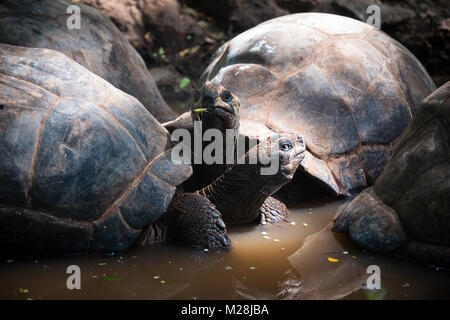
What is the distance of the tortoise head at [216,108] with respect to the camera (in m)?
3.57

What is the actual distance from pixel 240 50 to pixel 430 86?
7.00ft

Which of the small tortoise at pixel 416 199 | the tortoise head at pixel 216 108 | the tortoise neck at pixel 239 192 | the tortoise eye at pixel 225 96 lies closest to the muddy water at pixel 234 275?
the small tortoise at pixel 416 199

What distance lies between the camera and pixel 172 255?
332 centimetres

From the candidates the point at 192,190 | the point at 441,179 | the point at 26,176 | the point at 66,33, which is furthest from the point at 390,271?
the point at 66,33

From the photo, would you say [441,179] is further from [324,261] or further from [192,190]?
[192,190]

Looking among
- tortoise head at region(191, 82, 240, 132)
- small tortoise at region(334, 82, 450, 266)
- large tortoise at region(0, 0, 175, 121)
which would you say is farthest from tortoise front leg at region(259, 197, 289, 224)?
large tortoise at region(0, 0, 175, 121)

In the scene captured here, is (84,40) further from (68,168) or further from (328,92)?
(328,92)

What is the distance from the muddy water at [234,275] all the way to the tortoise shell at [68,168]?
0.63 feet

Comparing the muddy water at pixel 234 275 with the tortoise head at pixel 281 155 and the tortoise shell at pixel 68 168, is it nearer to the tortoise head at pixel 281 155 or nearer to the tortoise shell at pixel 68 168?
the tortoise shell at pixel 68 168

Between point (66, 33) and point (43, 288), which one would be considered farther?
point (66, 33)

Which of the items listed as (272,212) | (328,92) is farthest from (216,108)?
(328,92)

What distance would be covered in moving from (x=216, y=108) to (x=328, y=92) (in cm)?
142

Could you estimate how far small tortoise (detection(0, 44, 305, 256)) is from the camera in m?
2.98

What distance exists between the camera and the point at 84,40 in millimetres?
4934
